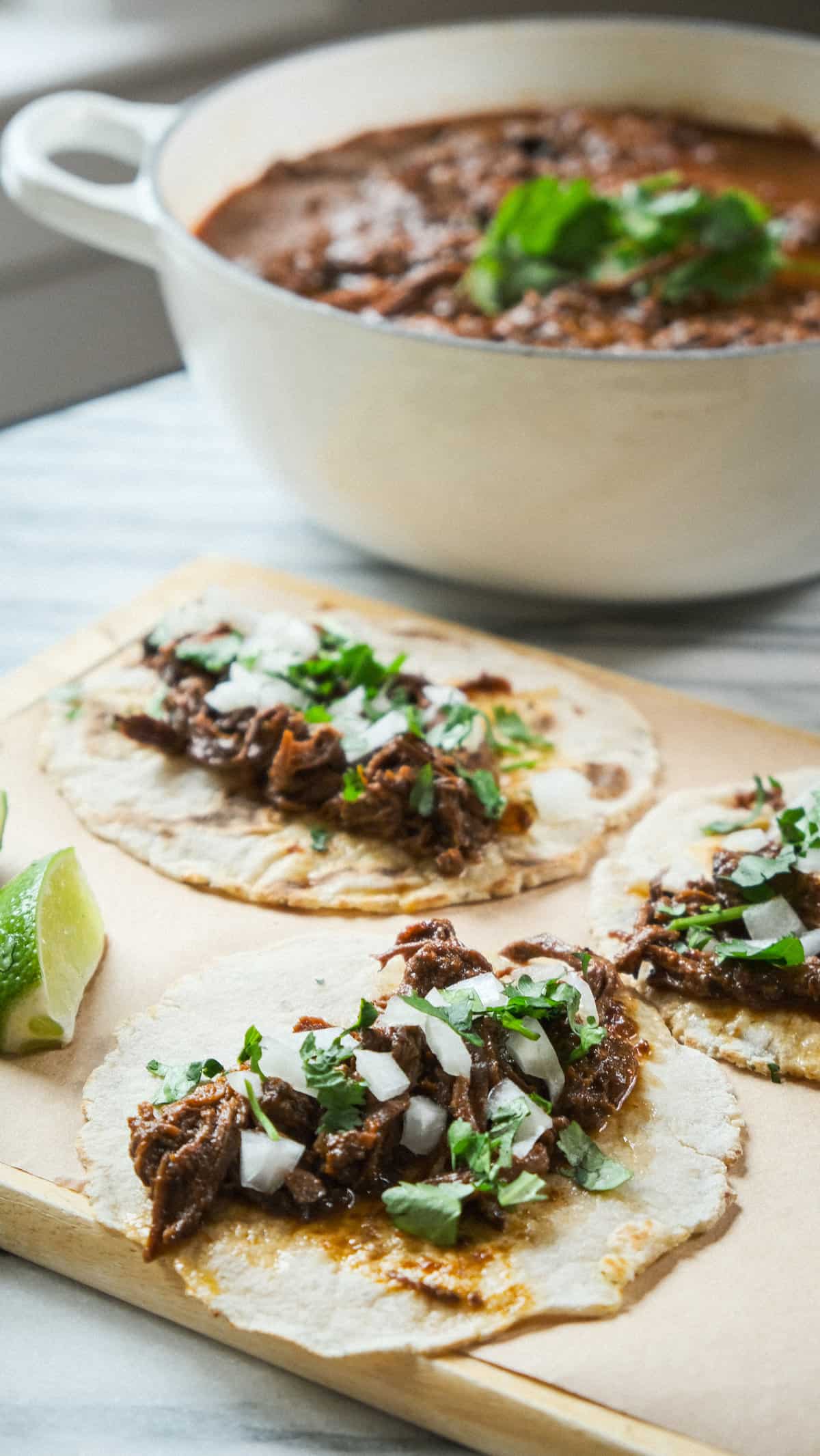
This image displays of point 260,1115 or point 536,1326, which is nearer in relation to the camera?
point 536,1326

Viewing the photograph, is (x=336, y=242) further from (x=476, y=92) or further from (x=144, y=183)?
(x=476, y=92)

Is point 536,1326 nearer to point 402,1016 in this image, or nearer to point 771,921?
point 402,1016

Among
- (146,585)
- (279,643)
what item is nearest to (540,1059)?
(279,643)

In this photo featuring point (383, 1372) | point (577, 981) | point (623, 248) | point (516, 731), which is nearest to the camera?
point (383, 1372)

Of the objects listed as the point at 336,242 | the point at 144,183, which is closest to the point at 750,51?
the point at 336,242

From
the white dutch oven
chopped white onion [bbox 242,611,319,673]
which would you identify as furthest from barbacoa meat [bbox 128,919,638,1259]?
the white dutch oven
